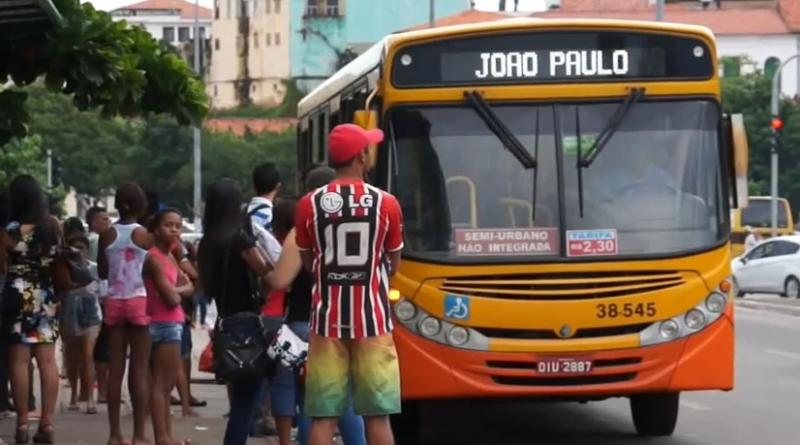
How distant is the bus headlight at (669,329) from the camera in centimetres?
1234

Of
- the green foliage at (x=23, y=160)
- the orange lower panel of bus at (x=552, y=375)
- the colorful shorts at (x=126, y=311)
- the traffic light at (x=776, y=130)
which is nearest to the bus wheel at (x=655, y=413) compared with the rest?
the orange lower panel of bus at (x=552, y=375)

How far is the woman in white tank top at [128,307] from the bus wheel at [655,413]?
372 cm

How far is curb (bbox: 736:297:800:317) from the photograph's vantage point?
3509cm

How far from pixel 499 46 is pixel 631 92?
2.99ft

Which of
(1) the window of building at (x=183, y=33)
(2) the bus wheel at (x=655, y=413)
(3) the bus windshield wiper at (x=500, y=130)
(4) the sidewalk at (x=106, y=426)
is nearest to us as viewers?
(3) the bus windshield wiper at (x=500, y=130)

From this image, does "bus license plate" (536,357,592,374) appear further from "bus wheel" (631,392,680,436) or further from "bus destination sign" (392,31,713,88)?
"bus destination sign" (392,31,713,88)

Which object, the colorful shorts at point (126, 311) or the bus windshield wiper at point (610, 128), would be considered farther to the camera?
the bus windshield wiper at point (610, 128)

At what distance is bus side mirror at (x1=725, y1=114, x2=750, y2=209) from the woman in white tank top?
12.4 feet

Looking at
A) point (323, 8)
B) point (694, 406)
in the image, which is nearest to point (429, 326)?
point (694, 406)

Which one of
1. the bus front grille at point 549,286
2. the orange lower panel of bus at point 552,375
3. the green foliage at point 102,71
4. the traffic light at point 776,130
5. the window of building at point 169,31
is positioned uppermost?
the window of building at point 169,31

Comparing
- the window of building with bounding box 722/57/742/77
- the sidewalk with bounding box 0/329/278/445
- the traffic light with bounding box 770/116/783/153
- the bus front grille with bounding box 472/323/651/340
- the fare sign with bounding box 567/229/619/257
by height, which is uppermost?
the window of building with bounding box 722/57/742/77

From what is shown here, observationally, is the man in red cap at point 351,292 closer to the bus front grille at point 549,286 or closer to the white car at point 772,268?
the bus front grille at point 549,286

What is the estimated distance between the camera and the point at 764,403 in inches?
667

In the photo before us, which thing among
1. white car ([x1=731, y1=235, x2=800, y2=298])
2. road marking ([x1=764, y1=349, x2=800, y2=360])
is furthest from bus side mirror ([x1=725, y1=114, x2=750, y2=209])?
white car ([x1=731, y1=235, x2=800, y2=298])
